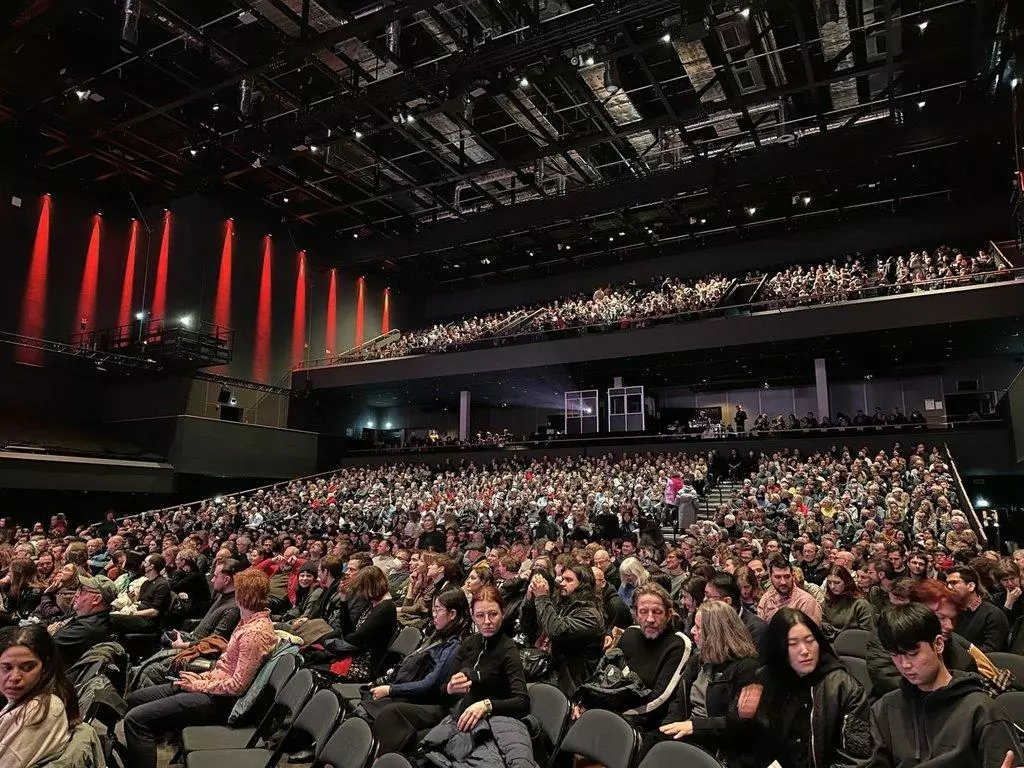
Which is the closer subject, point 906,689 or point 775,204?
point 906,689

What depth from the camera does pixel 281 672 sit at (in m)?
3.96

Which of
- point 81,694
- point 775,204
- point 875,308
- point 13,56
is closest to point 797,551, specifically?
point 81,694

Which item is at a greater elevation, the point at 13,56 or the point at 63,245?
the point at 13,56

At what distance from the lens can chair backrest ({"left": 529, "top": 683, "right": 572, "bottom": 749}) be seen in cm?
330

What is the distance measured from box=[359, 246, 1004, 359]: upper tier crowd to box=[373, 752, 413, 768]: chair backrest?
1710 cm

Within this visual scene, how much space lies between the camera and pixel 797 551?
29.4ft

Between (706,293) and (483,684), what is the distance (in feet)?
58.9

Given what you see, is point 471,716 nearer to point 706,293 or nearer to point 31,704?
point 31,704

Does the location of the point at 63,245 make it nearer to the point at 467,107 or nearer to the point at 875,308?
the point at 467,107

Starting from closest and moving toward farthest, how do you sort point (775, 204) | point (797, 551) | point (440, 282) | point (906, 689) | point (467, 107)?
1. point (906, 689)
2. point (797, 551)
3. point (467, 107)
4. point (775, 204)
5. point (440, 282)

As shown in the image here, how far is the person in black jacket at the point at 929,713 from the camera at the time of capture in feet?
6.88

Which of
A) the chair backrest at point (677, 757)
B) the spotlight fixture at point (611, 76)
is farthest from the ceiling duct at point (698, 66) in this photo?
the chair backrest at point (677, 757)

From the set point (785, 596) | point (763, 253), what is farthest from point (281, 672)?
point (763, 253)

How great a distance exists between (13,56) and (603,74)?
13248mm
